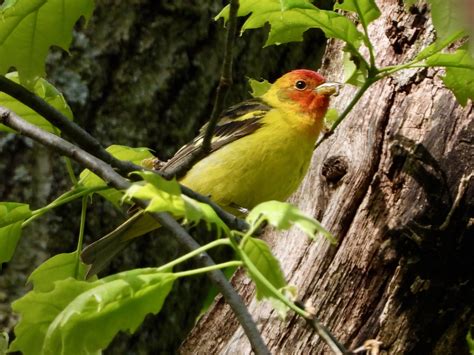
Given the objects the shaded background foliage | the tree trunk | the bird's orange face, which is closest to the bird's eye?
the bird's orange face

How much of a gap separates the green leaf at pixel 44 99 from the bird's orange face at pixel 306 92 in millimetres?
1107

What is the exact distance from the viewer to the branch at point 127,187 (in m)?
1.10

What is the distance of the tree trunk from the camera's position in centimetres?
207

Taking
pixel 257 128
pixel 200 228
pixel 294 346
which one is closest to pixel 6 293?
pixel 200 228

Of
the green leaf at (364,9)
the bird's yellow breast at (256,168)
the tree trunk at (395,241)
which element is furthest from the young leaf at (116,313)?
the bird's yellow breast at (256,168)

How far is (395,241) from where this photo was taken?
82.2 inches

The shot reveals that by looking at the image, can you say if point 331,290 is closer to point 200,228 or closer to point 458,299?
point 458,299

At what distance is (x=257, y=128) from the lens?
2.79 m

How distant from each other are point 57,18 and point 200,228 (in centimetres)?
196

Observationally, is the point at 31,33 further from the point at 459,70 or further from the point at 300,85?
the point at 300,85

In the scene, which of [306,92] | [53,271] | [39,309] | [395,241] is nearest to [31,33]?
[53,271]

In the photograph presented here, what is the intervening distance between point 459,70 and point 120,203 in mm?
759

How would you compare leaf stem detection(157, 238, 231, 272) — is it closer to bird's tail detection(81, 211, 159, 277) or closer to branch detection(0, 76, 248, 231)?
branch detection(0, 76, 248, 231)

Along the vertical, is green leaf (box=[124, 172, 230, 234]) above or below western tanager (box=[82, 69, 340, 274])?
above
